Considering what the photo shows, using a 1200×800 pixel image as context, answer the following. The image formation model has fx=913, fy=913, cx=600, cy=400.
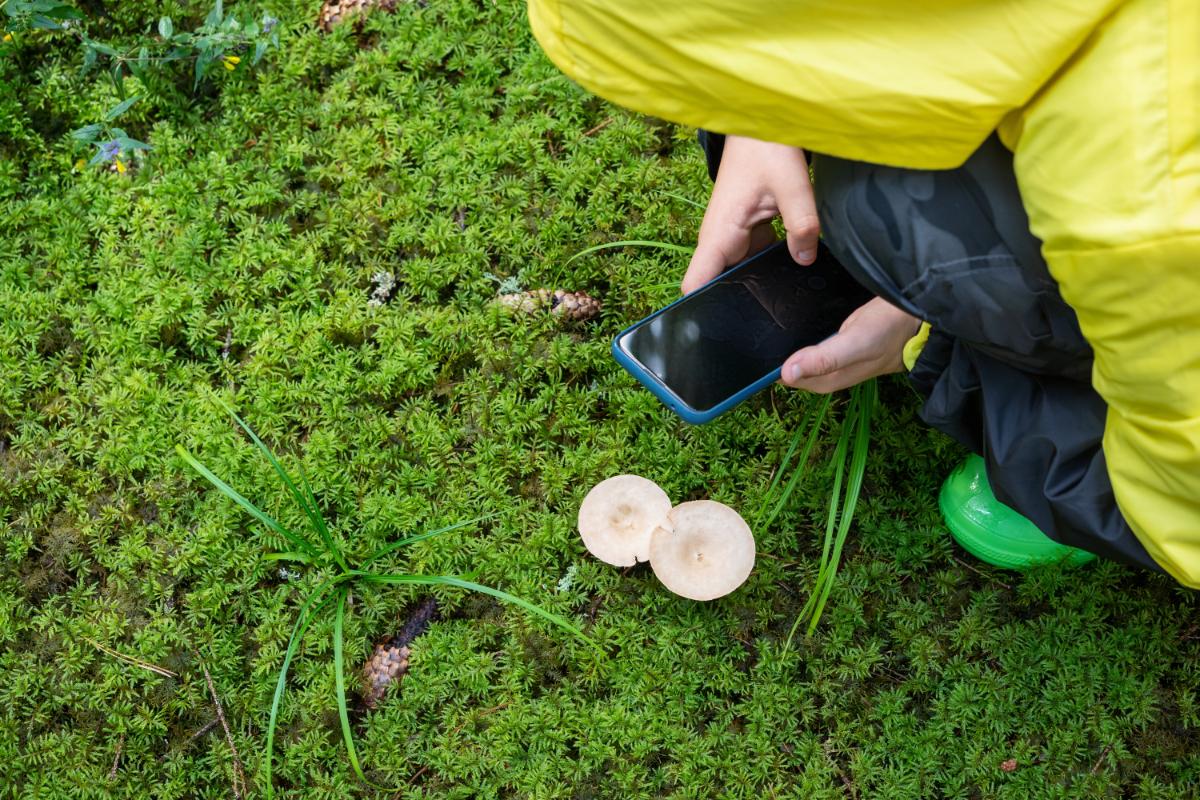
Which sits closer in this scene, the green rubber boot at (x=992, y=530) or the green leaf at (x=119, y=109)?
the green rubber boot at (x=992, y=530)

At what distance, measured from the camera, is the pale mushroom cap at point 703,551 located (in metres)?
2.10

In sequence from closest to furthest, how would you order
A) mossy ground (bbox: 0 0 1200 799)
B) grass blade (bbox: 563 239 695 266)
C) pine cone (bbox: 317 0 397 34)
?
mossy ground (bbox: 0 0 1200 799)
grass blade (bbox: 563 239 695 266)
pine cone (bbox: 317 0 397 34)

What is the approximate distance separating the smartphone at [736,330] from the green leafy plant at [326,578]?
576mm

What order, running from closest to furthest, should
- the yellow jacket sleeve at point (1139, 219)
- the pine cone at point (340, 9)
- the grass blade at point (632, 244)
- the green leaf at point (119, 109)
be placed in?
the yellow jacket sleeve at point (1139, 219) → the grass blade at point (632, 244) → the green leaf at point (119, 109) → the pine cone at point (340, 9)

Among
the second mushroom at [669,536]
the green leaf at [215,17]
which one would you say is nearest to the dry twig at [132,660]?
the second mushroom at [669,536]

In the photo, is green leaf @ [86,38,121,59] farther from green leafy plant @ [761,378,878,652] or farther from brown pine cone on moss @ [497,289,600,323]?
green leafy plant @ [761,378,878,652]

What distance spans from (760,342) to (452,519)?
87cm

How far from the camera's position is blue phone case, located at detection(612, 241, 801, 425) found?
2.16 metres

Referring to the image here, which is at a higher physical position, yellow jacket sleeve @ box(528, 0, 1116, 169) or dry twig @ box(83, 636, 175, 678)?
yellow jacket sleeve @ box(528, 0, 1116, 169)

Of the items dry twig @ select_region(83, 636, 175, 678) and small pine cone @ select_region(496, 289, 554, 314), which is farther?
small pine cone @ select_region(496, 289, 554, 314)

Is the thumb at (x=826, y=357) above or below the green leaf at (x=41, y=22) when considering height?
below

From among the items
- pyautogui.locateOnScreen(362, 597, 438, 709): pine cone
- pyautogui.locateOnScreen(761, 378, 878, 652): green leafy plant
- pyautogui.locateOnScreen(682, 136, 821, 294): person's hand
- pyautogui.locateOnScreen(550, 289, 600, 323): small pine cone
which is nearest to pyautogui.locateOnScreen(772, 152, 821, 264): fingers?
pyautogui.locateOnScreen(682, 136, 821, 294): person's hand

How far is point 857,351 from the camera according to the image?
2014 millimetres

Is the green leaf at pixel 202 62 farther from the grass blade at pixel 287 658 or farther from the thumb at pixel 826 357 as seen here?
the thumb at pixel 826 357
